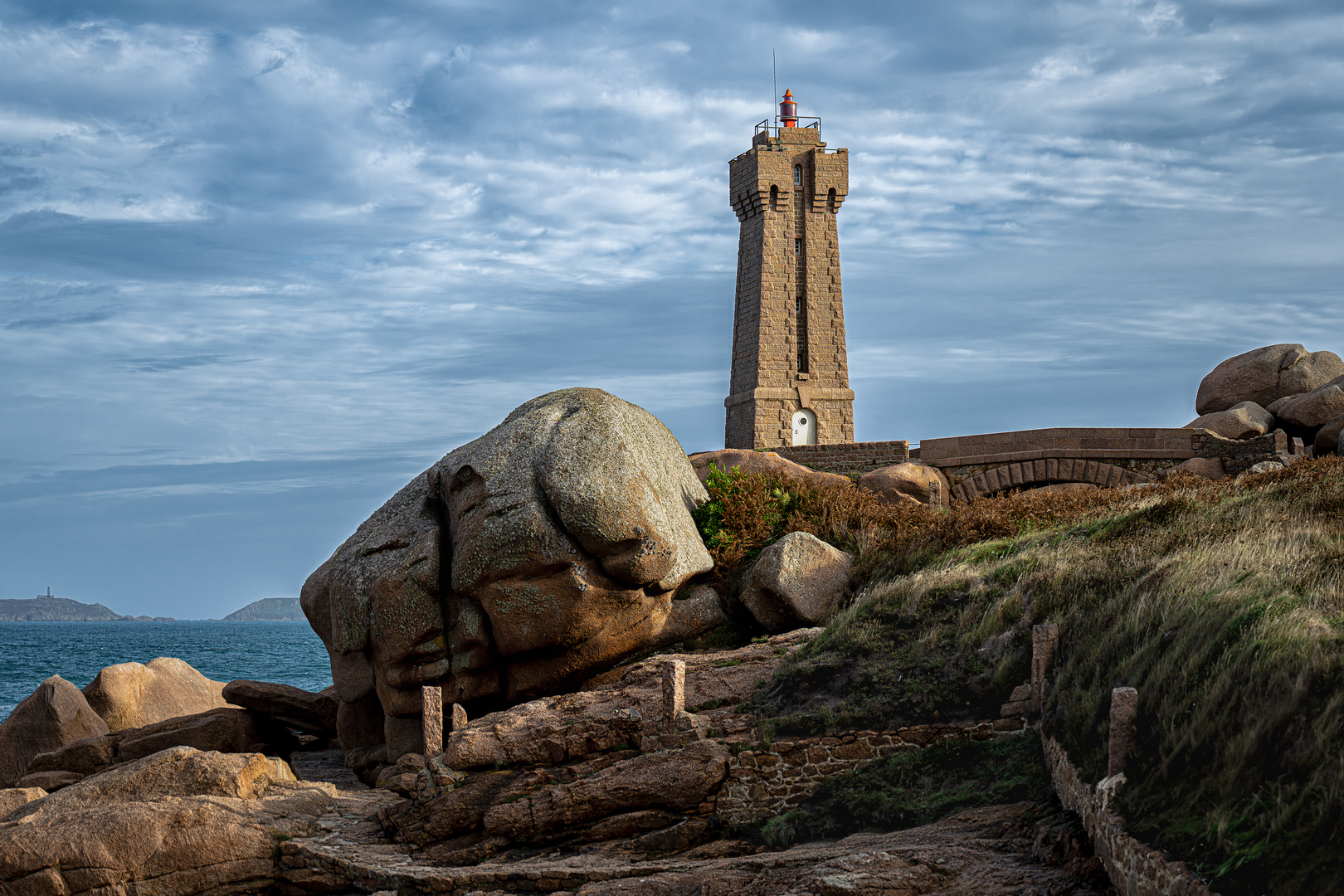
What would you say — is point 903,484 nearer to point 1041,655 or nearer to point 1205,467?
point 1205,467

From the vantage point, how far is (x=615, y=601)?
15.6m

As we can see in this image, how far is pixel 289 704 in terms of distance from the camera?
65.8 ft

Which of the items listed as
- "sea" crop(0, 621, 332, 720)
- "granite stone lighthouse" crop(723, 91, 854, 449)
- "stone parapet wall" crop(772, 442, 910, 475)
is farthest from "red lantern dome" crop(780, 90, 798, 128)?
"sea" crop(0, 621, 332, 720)

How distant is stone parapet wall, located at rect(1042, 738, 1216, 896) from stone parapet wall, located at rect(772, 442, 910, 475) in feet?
56.7

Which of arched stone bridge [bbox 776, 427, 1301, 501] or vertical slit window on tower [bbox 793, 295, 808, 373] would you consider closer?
arched stone bridge [bbox 776, 427, 1301, 501]

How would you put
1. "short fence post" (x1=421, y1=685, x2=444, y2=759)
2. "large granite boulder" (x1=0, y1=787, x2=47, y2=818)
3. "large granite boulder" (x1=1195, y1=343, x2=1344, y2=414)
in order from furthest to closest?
1. "large granite boulder" (x1=1195, y1=343, x2=1344, y2=414)
2. "large granite boulder" (x1=0, y1=787, x2=47, y2=818)
3. "short fence post" (x1=421, y1=685, x2=444, y2=759)

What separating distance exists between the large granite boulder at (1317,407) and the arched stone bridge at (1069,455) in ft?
8.08

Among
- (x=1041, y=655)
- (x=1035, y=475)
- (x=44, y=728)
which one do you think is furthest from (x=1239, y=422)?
(x=44, y=728)

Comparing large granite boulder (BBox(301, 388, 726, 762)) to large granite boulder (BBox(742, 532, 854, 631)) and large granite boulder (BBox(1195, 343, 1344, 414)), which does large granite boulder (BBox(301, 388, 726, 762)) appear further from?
large granite boulder (BBox(1195, 343, 1344, 414))

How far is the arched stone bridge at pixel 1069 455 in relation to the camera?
24.6 meters

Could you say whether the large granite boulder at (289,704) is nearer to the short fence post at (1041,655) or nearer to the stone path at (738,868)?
the stone path at (738,868)

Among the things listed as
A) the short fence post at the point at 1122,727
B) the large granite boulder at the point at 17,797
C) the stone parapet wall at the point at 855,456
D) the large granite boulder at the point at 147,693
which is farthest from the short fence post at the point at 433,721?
the stone parapet wall at the point at 855,456

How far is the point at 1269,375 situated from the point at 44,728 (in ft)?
109

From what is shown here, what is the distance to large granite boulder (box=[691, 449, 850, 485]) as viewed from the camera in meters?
21.2
